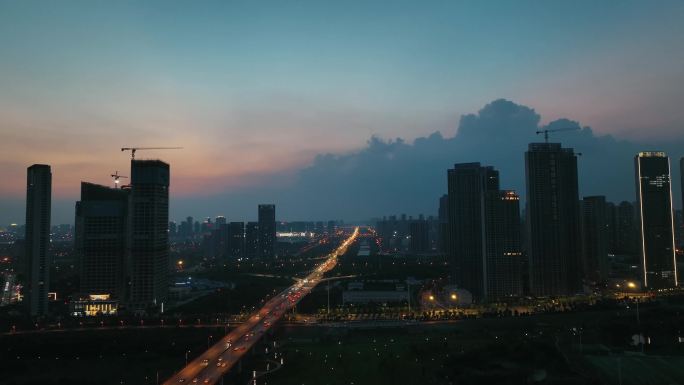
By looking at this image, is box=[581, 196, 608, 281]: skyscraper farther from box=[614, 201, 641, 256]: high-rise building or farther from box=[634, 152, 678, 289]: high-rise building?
box=[614, 201, 641, 256]: high-rise building

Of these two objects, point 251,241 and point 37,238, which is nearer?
point 37,238

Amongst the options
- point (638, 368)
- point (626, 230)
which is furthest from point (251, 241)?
point (638, 368)

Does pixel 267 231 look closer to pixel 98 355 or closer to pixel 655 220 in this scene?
pixel 655 220

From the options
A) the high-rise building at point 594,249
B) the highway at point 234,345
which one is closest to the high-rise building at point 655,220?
the high-rise building at point 594,249

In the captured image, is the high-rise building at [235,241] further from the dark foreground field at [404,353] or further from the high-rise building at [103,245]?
the dark foreground field at [404,353]

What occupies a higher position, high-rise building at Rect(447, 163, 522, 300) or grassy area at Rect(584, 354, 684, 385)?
high-rise building at Rect(447, 163, 522, 300)

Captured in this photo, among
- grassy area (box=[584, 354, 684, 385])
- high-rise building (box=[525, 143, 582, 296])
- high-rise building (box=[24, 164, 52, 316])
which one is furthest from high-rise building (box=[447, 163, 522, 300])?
high-rise building (box=[24, 164, 52, 316])
